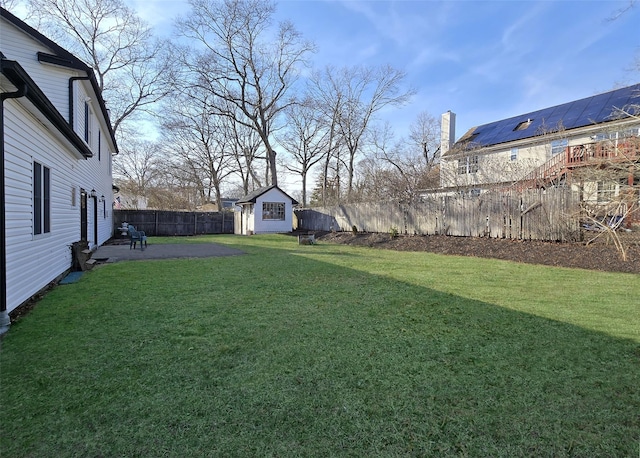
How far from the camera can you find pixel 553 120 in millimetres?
21656

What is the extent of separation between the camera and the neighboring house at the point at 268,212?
22125 mm

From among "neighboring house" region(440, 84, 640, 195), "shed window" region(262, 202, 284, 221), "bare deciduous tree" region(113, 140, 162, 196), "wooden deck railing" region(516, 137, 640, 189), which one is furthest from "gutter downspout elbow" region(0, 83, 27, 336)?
"bare deciduous tree" region(113, 140, 162, 196)

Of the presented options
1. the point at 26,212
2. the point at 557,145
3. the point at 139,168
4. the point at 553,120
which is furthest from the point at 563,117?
the point at 139,168

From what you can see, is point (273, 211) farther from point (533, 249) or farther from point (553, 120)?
point (553, 120)

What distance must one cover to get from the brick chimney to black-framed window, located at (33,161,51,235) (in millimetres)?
24736

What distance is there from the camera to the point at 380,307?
186 inches

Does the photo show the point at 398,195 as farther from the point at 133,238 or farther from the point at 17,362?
the point at 17,362

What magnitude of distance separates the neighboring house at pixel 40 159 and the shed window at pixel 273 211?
12.0 m

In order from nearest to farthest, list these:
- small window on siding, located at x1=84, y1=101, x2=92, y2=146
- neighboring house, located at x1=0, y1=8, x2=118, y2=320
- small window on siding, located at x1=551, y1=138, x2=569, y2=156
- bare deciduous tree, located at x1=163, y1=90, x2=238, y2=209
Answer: neighboring house, located at x1=0, y1=8, x2=118, y2=320 → small window on siding, located at x1=84, y1=101, x2=92, y2=146 → small window on siding, located at x1=551, y1=138, x2=569, y2=156 → bare deciduous tree, located at x1=163, y1=90, x2=238, y2=209

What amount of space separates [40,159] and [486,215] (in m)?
12.7

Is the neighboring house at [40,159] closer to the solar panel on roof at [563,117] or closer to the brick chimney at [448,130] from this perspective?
the solar panel on roof at [563,117]

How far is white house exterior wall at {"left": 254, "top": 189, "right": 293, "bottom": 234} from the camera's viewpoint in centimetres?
2211

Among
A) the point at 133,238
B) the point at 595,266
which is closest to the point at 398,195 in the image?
the point at 595,266

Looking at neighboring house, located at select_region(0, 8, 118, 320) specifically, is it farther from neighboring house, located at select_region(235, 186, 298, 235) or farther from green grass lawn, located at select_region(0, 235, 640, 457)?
neighboring house, located at select_region(235, 186, 298, 235)
